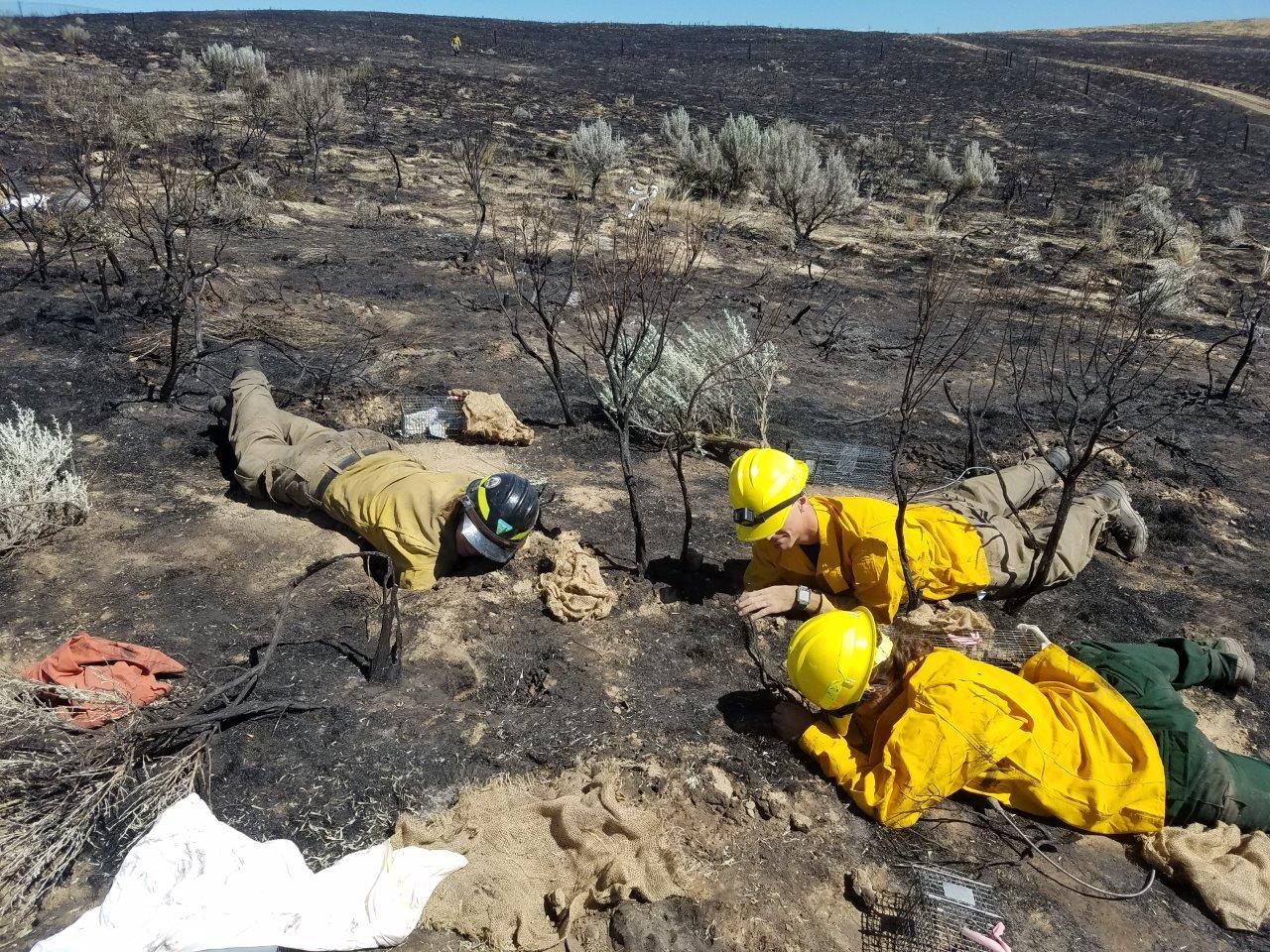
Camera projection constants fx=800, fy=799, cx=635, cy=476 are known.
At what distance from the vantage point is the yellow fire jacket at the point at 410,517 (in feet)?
13.0

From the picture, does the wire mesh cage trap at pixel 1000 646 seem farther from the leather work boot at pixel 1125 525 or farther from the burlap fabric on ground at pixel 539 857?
the burlap fabric on ground at pixel 539 857

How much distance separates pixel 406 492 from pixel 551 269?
243 inches

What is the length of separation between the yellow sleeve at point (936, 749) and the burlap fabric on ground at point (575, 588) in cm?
152

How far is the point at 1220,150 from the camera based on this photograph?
20531 mm

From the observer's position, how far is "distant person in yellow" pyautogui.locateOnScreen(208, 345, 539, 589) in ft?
12.5

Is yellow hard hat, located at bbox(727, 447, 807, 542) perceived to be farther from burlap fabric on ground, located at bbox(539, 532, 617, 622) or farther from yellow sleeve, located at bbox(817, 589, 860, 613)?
burlap fabric on ground, located at bbox(539, 532, 617, 622)

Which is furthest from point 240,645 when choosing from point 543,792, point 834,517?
point 834,517

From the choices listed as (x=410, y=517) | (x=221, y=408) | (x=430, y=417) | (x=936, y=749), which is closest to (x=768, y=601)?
(x=936, y=749)

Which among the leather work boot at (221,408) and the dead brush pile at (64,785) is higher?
the leather work boot at (221,408)

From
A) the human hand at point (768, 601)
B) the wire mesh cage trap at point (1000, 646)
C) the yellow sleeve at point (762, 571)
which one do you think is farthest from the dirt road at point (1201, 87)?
the human hand at point (768, 601)

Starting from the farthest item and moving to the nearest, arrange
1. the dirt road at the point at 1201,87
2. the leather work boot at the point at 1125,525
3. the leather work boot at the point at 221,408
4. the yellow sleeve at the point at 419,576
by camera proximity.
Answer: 1. the dirt road at the point at 1201,87
2. the leather work boot at the point at 221,408
3. the leather work boot at the point at 1125,525
4. the yellow sleeve at the point at 419,576

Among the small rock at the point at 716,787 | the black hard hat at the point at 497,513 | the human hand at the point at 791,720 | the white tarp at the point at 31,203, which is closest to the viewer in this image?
the small rock at the point at 716,787

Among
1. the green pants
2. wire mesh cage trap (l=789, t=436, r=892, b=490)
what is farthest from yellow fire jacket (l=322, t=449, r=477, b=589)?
the green pants

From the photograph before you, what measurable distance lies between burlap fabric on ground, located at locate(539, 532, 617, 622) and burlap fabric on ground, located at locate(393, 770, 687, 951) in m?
1.01
